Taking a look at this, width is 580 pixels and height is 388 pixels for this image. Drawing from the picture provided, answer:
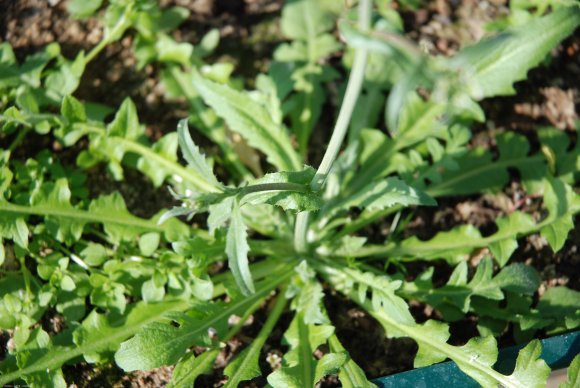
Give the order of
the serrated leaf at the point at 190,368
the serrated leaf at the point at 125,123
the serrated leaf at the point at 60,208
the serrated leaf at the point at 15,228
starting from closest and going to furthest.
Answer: the serrated leaf at the point at 190,368 < the serrated leaf at the point at 15,228 < the serrated leaf at the point at 60,208 < the serrated leaf at the point at 125,123

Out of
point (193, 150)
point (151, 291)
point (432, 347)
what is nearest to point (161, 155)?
point (151, 291)

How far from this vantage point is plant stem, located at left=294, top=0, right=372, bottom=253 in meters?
1.68

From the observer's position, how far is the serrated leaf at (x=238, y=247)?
1.92m

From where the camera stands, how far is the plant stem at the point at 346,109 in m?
1.68

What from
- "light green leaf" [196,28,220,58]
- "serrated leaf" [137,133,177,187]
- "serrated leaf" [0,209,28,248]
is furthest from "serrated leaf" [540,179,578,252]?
"serrated leaf" [0,209,28,248]

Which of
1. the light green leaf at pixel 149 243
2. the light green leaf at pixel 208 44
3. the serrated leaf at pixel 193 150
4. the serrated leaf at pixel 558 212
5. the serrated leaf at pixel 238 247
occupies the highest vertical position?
the serrated leaf at pixel 193 150

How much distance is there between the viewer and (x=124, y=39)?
327 cm

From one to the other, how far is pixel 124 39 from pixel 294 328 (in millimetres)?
1735

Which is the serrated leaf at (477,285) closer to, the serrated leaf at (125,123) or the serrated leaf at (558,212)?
the serrated leaf at (558,212)

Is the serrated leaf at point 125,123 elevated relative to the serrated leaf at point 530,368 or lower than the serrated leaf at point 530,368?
elevated

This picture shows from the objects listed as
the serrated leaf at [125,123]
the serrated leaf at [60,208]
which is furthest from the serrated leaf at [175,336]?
the serrated leaf at [125,123]

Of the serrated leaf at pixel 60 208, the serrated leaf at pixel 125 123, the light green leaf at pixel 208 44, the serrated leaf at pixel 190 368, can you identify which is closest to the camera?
the serrated leaf at pixel 190 368

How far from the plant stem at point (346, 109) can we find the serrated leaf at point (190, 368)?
0.60 metres

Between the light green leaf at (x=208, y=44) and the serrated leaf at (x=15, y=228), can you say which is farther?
the light green leaf at (x=208, y=44)
